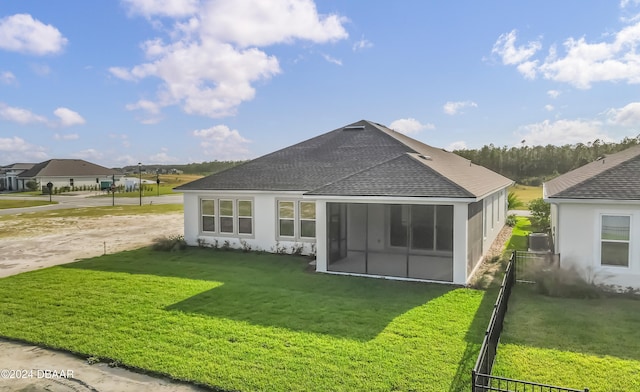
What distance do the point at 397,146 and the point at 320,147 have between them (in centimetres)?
394

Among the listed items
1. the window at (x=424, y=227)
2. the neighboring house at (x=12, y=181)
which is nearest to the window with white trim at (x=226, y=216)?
the window at (x=424, y=227)

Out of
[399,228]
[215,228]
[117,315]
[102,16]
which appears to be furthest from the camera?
[102,16]

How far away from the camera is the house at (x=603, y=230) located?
10.8 meters

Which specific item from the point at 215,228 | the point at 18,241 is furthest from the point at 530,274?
the point at 18,241

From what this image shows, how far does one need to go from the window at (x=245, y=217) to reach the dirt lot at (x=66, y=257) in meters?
5.74

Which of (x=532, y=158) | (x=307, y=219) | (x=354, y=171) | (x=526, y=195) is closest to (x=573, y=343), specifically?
(x=307, y=219)

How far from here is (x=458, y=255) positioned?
39.2 feet

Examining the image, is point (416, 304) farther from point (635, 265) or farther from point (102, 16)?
point (102, 16)

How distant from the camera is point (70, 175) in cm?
7044

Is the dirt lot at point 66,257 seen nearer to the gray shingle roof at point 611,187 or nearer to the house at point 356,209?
the house at point 356,209

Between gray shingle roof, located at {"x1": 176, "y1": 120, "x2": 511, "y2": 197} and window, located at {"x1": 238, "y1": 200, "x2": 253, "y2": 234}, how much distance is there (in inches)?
30.5

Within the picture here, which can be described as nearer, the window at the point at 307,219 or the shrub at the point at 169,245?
the window at the point at 307,219

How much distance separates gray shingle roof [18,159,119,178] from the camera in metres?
69.6

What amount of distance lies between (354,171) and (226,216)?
583 cm
